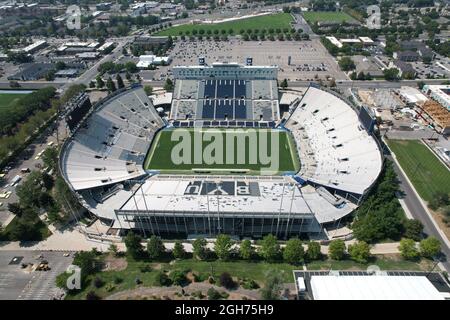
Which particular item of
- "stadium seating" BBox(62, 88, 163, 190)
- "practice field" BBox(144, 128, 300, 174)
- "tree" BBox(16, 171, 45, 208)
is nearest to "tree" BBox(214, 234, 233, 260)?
"practice field" BBox(144, 128, 300, 174)

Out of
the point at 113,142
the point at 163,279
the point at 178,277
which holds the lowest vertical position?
the point at 163,279

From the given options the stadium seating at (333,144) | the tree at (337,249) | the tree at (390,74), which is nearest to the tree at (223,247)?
the tree at (337,249)

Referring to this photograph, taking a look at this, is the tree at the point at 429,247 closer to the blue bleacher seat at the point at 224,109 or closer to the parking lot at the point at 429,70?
the blue bleacher seat at the point at 224,109

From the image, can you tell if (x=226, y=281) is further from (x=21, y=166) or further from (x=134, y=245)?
(x=21, y=166)

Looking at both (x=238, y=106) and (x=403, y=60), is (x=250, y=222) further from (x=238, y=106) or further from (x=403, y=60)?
(x=403, y=60)

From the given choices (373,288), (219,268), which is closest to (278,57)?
(219,268)
